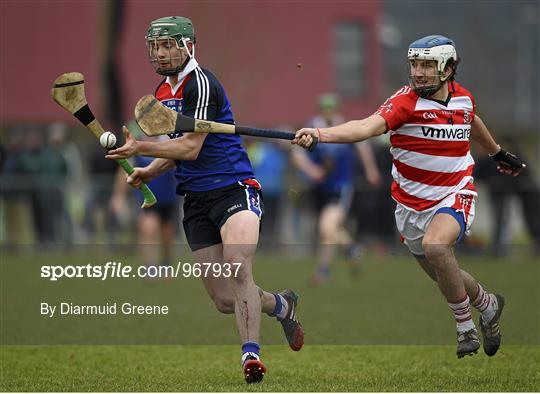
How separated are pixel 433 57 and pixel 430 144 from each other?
0.61m

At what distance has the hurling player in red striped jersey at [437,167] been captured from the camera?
27.5ft

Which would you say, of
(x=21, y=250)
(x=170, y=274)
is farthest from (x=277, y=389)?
(x=21, y=250)

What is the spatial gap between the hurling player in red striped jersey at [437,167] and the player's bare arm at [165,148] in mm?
1066

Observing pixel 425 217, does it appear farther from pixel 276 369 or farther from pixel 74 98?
pixel 74 98

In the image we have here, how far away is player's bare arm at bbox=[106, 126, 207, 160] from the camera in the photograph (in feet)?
25.2

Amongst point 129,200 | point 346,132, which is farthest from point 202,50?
point 346,132

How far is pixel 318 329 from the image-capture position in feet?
35.4

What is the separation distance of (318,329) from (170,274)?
5.42 meters

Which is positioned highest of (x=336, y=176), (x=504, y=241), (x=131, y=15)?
(x=131, y=15)

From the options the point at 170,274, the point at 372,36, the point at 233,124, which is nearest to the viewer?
the point at 233,124

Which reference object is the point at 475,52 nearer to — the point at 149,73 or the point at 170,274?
the point at 149,73

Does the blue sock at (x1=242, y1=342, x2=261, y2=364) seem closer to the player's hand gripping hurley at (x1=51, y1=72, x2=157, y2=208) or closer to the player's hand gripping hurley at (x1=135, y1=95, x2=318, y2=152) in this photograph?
the player's hand gripping hurley at (x1=135, y1=95, x2=318, y2=152)

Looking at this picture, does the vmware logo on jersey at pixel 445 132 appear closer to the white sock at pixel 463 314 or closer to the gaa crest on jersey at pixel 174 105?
the white sock at pixel 463 314

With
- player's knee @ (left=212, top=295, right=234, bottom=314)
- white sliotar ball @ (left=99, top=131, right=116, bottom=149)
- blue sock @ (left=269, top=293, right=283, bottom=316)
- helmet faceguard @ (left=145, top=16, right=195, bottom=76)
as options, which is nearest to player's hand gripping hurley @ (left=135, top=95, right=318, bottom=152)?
white sliotar ball @ (left=99, top=131, right=116, bottom=149)
